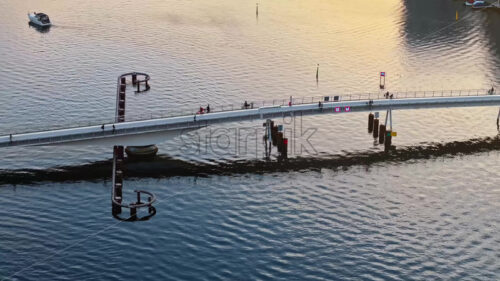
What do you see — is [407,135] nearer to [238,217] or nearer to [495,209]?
[495,209]

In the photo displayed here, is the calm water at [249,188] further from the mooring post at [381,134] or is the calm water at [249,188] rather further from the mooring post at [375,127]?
the mooring post at [381,134]

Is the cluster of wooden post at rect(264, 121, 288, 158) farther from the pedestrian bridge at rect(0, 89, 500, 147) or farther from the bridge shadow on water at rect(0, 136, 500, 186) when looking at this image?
the pedestrian bridge at rect(0, 89, 500, 147)

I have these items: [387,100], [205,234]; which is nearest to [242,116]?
[387,100]

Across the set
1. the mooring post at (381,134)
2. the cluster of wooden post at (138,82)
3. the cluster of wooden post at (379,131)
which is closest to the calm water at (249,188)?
the cluster of wooden post at (379,131)

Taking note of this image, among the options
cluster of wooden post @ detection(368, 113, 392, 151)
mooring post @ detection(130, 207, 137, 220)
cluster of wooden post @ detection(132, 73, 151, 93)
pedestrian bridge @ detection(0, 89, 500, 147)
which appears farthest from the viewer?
cluster of wooden post @ detection(132, 73, 151, 93)

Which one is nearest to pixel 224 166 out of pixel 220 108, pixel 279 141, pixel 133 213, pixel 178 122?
pixel 178 122

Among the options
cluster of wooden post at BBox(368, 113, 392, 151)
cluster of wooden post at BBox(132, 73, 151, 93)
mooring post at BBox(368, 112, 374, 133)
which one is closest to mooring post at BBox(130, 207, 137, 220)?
cluster of wooden post at BBox(368, 113, 392, 151)
